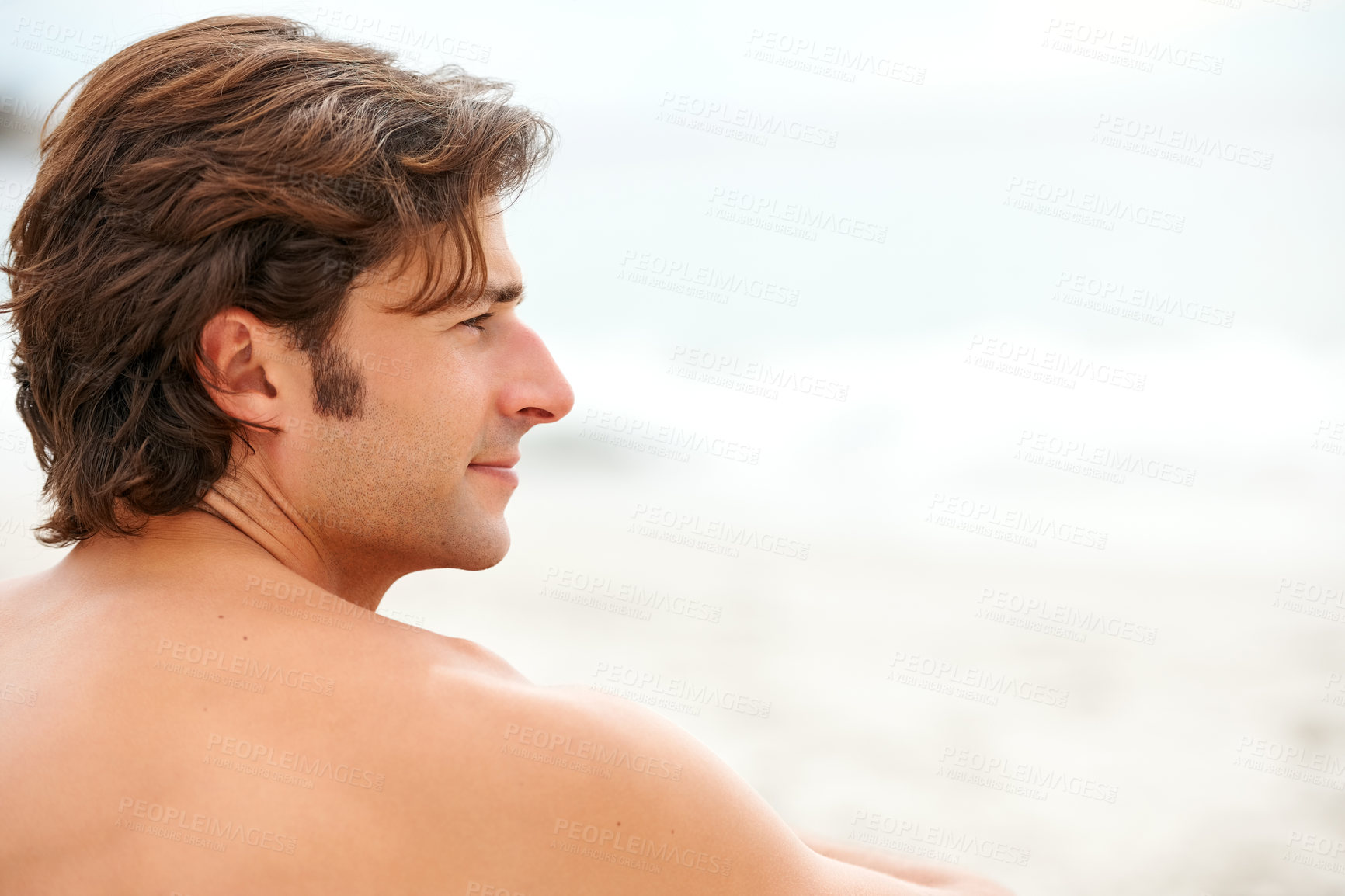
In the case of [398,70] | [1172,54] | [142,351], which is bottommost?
[142,351]

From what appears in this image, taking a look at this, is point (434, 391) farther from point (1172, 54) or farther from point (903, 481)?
point (1172, 54)

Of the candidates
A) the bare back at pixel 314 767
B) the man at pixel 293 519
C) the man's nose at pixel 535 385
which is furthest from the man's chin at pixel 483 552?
the bare back at pixel 314 767

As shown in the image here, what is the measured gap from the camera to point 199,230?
1.26 metres

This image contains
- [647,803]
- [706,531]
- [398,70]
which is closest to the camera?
[647,803]

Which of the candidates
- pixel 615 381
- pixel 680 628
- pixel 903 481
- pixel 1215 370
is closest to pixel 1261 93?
pixel 1215 370

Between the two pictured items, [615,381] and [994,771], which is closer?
[994,771]

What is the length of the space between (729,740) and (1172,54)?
996 cm

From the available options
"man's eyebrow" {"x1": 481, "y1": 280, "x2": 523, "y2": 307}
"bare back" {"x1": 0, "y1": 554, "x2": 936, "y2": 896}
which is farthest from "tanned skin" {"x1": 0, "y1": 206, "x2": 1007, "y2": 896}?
"man's eyebrow" {"x1": 481, "y1": 280, "x2": 523, "y2": 307}

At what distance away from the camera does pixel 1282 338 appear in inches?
372

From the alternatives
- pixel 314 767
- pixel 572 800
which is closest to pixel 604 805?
pixel 572 800

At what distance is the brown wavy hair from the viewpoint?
1271 millimetres

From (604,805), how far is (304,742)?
0.32 m

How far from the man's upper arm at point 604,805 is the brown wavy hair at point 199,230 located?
51cm

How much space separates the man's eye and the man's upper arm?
1.74ft
